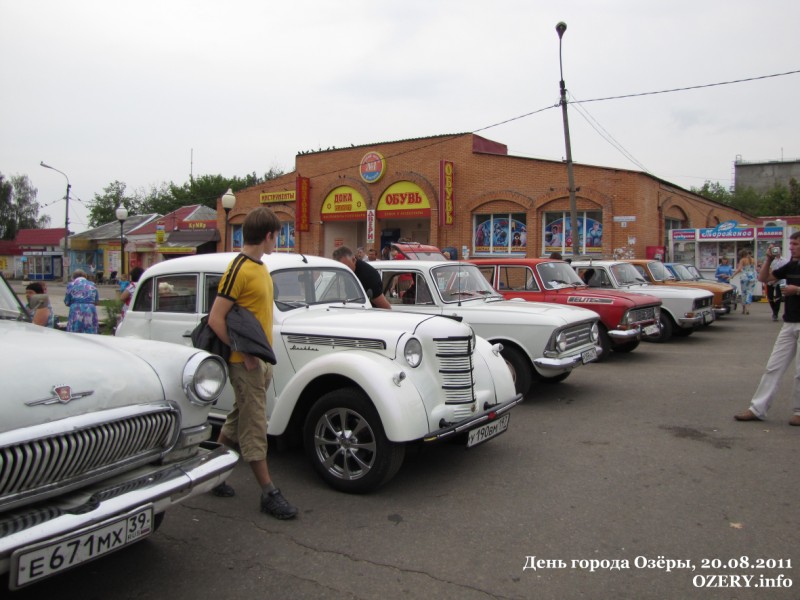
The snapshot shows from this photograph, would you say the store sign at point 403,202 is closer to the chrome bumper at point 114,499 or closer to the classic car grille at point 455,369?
the classic car grille at point 455,369

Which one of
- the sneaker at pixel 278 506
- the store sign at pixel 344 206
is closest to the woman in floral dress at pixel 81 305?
the sneaker at pixel 278 506

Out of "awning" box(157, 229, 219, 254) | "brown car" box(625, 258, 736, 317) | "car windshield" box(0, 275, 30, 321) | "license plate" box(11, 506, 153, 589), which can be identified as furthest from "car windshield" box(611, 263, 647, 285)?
"awning" box(157, 229, 219, 254)

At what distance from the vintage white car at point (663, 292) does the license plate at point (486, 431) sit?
7.50m

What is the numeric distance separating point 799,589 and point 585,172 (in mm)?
19947

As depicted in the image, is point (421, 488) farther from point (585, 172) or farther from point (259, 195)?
point (259, 195)

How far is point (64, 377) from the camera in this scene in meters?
2.69

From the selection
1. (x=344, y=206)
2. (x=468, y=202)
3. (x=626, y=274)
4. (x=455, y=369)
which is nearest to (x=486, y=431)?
(x=455, y=369)

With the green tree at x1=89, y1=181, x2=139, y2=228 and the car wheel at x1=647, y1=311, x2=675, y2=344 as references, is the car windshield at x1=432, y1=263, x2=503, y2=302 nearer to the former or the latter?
the car wheel at x1=647, y1=311, x2=675, y2=344

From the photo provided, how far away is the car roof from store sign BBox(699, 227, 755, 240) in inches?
782

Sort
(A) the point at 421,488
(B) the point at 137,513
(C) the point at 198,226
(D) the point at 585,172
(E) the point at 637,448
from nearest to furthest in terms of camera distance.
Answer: (B) the point at 137,513 → (A) the point at 421,488 → (E) the point at 637,448 → (D) the point at 585,172 → (C) the point at 198,226

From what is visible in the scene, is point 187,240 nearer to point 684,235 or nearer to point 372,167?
point 372,167

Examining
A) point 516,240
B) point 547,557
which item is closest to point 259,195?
point 516,240

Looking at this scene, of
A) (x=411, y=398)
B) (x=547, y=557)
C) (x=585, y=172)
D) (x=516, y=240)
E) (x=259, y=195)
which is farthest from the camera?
(x=259, y=195)

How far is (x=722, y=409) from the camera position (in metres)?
6.48
